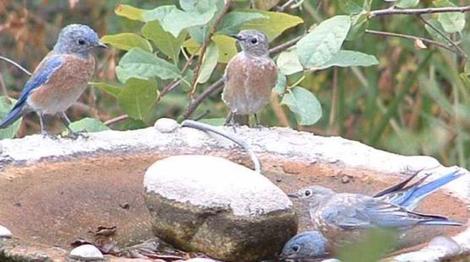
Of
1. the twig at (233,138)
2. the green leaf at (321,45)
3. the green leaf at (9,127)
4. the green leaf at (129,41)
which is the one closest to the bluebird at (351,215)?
the twig at (233,138)

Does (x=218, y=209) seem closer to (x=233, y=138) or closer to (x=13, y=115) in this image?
(x=233, y=138)

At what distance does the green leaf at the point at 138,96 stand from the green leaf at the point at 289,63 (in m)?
0.43

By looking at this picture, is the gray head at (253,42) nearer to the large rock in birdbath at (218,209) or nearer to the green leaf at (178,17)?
the green leaf at (178,17)

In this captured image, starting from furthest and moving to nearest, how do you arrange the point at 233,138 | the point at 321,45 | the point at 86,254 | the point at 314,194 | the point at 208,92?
the point at 208,92
the point at 321,45
the point at 233,138
the point at 314,194
the point at 86,254

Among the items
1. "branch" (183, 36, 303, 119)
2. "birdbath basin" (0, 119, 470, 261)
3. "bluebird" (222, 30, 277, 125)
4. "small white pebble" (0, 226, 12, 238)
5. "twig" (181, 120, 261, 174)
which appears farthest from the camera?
"branch" (183, 36, 303, 119)

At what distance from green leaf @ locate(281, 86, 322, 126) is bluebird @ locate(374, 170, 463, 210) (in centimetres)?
90

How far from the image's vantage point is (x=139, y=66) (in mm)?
4078

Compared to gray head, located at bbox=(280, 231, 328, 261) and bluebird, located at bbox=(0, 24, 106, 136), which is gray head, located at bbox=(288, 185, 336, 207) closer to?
gray head, located at bbox=(280, 231, 328, 261)

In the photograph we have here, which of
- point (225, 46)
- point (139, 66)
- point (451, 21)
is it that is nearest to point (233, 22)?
point (225, 46)

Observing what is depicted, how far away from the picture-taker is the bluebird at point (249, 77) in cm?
401

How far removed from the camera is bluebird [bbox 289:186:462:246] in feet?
9.64

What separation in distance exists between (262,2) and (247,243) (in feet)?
5.28

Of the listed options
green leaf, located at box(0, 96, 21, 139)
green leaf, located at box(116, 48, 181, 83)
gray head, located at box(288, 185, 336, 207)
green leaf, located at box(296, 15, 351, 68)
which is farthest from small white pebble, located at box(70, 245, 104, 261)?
green leaf, located at box(0, 96, 21, 139)

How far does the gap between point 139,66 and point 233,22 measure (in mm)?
344
